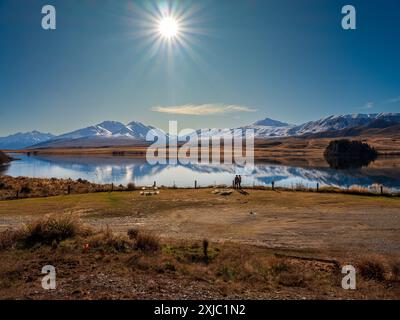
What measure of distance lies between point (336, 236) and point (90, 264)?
36.3 ft

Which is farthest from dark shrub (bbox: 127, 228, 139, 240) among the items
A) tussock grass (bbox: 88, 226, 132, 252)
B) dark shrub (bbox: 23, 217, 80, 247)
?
dark shrub (bbox: 23, 217, 80, 247)

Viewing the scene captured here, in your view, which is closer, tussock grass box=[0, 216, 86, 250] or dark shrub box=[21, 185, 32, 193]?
tussock grass box=[0, 216, 86, 250]

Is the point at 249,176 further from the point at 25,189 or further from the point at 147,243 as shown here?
the point at 147,243

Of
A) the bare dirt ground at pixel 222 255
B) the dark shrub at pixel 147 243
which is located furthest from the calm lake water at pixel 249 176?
the dark shrub at pixel 147 243

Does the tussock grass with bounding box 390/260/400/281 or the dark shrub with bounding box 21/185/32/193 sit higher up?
the dark shrub with bounding box 21/185/32/193

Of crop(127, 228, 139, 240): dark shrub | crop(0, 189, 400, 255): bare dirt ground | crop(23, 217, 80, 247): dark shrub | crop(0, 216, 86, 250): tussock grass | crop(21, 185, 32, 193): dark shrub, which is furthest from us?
crop(21, 185, 32, 193): dark shrub

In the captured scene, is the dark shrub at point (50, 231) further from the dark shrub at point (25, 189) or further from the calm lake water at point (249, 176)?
the calm lake water at point (249, 176)

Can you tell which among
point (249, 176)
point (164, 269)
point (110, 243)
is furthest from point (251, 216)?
point (249, 176)

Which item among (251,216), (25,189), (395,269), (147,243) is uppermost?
(25,189)

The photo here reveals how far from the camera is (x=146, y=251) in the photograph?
1240 centimetres

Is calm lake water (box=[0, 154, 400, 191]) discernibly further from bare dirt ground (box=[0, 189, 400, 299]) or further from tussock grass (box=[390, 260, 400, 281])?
tussock grass (box=[390, 260, 400, 281])
